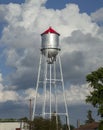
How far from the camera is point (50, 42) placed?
60969 millimetres

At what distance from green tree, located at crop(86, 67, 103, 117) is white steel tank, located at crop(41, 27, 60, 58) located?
6317mm

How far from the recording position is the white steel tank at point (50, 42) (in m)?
60.9

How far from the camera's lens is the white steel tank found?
200 feet

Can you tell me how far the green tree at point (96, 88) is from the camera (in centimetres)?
5922

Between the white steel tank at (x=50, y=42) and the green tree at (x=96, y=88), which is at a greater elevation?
the white steel tank at (x=50, y=42)

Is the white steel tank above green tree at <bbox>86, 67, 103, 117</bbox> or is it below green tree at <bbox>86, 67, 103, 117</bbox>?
above

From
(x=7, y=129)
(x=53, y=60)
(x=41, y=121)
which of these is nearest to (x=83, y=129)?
(x=7, y=129)

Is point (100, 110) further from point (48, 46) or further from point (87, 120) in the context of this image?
point (87, 120)

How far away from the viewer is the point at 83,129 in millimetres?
109312

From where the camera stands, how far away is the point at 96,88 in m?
60.1

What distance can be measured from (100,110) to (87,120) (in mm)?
83040

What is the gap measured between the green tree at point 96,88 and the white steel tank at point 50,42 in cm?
632

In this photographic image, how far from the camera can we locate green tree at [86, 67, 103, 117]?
59.2 metres

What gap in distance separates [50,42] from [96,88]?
30.3ft
